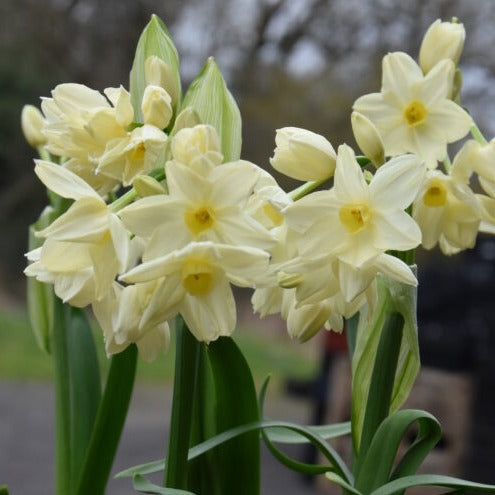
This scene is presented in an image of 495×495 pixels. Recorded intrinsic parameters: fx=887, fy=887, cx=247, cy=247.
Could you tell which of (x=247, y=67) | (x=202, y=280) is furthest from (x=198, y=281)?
(x=247, y=67)

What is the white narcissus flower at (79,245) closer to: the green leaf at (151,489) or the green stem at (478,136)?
the green leaf at (151,489)

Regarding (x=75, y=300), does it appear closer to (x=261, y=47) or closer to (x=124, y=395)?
(x=124, y=395)

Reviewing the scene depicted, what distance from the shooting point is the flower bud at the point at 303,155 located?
1.39 ft

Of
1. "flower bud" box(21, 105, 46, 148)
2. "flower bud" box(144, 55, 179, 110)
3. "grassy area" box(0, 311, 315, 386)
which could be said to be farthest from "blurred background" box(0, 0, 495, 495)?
"flower bud" box(144, 55, 179, 110)

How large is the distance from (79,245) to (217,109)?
10 centimetres

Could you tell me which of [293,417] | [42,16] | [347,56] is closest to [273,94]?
[347,56]

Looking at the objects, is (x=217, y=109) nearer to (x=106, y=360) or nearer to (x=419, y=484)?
(x=419, y=484)

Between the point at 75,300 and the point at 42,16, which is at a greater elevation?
the point at 42,16

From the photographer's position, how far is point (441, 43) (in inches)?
20.0

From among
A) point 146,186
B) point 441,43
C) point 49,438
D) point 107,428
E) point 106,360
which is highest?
point 106,360

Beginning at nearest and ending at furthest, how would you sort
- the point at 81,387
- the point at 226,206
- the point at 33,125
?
the point at 226,206 < the point at 81,387 < the point at 33,125

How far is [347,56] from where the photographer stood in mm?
5996

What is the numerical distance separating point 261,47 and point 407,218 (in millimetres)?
6452

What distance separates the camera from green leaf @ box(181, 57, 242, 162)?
1.47 feet
